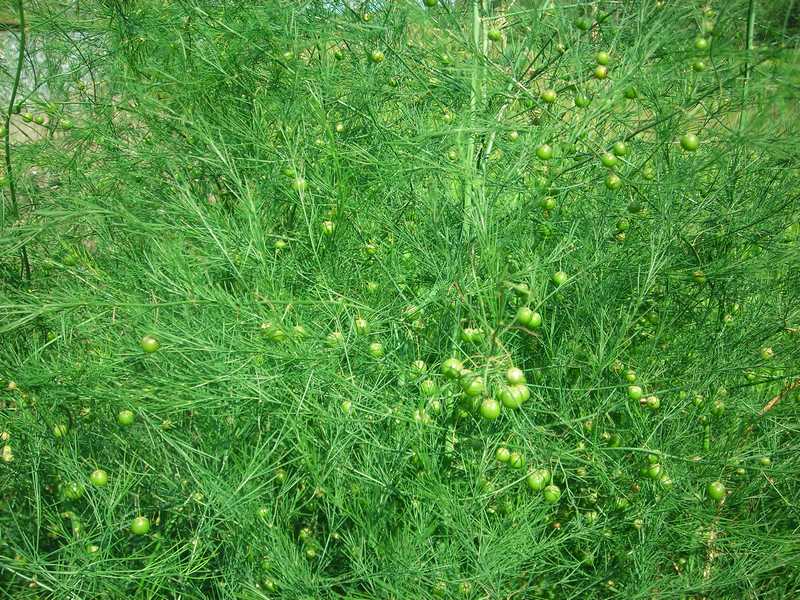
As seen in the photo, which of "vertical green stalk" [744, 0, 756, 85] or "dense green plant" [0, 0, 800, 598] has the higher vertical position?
"vertical green stalk" [744, 0, 756, 85]

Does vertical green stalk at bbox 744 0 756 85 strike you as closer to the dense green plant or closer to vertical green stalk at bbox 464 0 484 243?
the dense green plant

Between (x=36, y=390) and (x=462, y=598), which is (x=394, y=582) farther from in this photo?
(x=36, y=390)

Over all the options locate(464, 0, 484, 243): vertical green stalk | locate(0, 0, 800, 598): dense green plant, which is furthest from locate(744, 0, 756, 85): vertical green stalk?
locate(464, 0, 484, 243): vertical green stalk

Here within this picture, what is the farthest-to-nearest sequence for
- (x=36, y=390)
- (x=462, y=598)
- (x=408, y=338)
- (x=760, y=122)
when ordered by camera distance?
(x=36, y=390) < (x=408, y=338) < (x=462, y=598) < (x=760, y=122)

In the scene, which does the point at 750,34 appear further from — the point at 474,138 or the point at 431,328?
the point at 431,328

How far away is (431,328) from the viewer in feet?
6.12

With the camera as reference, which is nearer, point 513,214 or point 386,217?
point 513,214

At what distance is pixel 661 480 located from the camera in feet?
5.81

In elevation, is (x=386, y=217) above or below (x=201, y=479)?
above

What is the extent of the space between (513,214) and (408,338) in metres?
0.47

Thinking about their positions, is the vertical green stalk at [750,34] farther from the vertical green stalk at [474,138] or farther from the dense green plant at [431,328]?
the vertical green stalk at [474,138]

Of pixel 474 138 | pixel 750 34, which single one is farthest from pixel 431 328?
pixel 750 34

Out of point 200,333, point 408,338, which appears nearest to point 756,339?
point 408,338

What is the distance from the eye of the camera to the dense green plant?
1653mm
